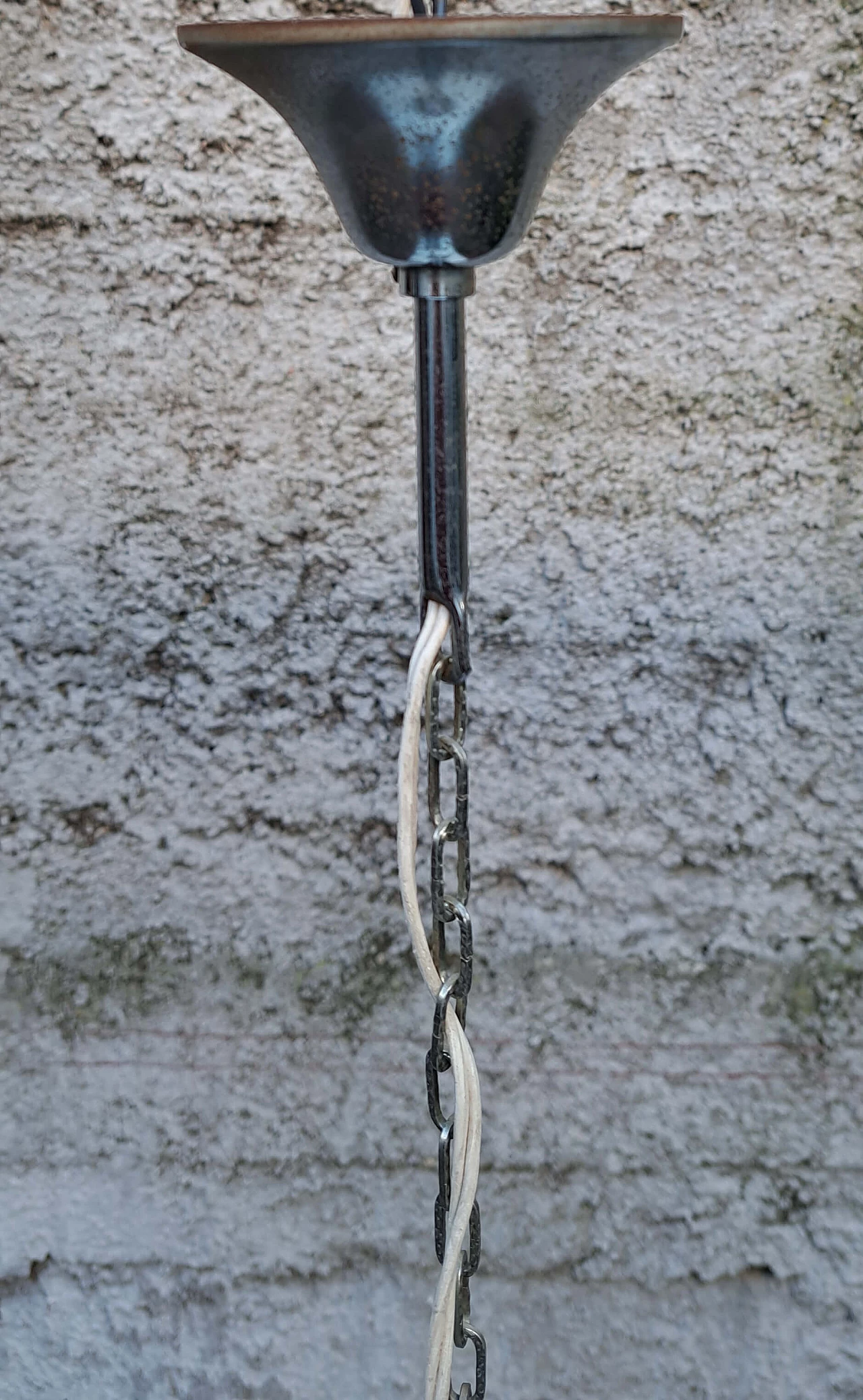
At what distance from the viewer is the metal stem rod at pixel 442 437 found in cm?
42

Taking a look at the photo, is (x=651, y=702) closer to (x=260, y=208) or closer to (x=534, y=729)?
(x=534, y=729)

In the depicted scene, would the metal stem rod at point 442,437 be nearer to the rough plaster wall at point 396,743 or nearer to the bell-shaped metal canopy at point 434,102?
the bell-shaped metal canopy at point 434,102

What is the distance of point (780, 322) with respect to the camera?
2.19 feet

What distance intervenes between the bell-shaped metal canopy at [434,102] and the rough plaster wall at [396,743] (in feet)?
0.86

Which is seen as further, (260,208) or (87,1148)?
(87,1148)

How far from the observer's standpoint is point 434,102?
0.37 m

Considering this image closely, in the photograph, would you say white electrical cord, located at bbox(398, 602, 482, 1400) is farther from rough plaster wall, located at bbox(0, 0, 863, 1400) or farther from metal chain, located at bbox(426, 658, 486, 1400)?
rough plaster wall, located at bbox(0, 0, 863, 1400)

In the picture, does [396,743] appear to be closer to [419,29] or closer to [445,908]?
[445,908]

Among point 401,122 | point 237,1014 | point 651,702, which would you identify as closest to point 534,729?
point 651,702

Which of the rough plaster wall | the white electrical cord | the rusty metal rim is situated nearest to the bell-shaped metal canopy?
the rusty metal rim

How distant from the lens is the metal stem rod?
16.7 inches

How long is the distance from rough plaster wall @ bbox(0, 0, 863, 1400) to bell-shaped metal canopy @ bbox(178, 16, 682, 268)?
0.86 feet

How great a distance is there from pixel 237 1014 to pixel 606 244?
56 cm

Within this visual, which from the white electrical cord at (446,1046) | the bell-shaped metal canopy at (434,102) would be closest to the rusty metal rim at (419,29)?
the bell-shaped metal canopy at (434,102)
